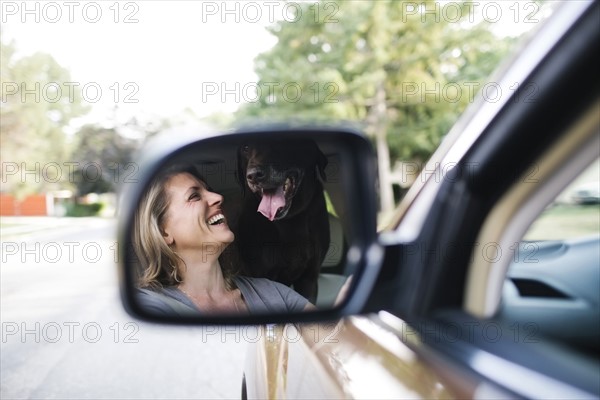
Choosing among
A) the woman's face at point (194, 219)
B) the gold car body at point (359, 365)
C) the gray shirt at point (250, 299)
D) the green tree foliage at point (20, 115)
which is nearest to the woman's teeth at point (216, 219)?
the woman's face at point (194, 219)

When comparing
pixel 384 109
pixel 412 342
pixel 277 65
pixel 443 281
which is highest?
pixel 277 65

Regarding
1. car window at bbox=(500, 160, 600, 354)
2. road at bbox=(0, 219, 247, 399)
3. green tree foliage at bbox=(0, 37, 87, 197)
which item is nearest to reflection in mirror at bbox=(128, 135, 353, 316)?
road at bbox=(0, 219, 247, 399)

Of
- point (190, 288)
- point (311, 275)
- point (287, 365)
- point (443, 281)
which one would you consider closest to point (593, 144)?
point (443, 281)

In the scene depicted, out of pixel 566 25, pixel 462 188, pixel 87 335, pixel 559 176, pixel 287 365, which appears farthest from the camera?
pixel 87 335

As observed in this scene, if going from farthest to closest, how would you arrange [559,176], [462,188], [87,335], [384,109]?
[384,109] < [87,335] < [462,188] < [559,176]

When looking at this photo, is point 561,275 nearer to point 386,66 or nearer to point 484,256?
point 484,256

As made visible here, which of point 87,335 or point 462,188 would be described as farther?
point 87,335

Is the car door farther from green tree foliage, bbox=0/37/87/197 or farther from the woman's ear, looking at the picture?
green tree foliage, bbox=0/37/87/197

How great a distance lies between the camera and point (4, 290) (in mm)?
9617

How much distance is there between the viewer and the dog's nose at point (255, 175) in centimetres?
122

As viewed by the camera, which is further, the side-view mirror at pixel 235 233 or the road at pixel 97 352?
the road at pixel 97 352

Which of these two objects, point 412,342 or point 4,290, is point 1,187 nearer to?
point 4,290

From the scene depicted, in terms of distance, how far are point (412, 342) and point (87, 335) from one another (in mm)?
6005

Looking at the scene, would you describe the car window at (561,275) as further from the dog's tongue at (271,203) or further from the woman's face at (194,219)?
the woman's face at (194,219)
